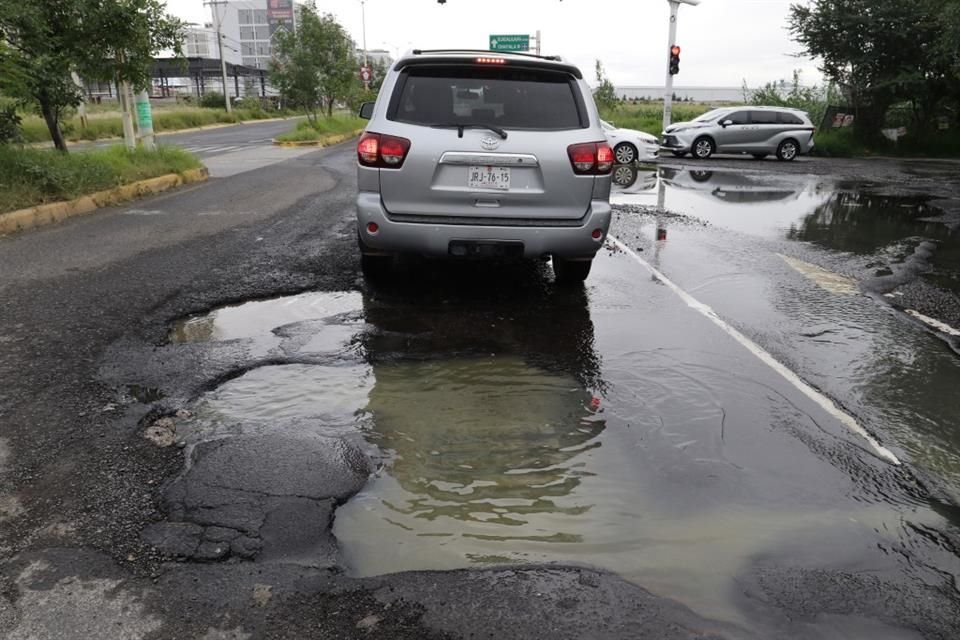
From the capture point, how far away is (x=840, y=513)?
2.96 meters

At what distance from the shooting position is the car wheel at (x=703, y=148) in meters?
23.2

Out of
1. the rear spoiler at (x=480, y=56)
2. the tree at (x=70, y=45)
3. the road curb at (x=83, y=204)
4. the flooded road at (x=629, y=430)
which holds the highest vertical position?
the tree at (x=70, y=45)

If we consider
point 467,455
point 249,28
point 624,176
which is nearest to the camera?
point 467,455

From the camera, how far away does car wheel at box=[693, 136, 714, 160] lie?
23156 mm

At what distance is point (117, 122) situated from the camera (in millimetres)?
33094

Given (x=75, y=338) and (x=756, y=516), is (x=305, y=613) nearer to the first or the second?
(x=756, y=516)

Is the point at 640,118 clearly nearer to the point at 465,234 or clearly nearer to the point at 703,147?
the point at 703,147

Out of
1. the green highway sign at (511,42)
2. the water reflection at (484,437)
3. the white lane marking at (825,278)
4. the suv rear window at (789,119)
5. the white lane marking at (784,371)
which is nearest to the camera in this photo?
the water reflection at (484,437)

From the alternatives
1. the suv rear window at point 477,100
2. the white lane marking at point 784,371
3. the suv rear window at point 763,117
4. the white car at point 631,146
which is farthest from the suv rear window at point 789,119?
the suv rear window at point 477,100

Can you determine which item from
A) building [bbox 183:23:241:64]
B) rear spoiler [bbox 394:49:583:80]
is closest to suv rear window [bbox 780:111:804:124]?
rear spoiler [bbox 394:49:583:80]

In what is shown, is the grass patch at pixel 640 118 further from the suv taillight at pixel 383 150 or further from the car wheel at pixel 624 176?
the suv taillight at pixel 383 150

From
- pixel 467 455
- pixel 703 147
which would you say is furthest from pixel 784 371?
pixel 703 147

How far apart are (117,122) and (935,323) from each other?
3537 centimetres

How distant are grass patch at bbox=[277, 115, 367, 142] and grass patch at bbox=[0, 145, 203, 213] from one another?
14.7 meters
